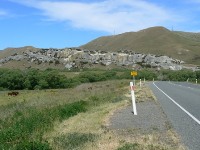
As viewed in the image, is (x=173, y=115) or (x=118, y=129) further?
(x=173, y=115)

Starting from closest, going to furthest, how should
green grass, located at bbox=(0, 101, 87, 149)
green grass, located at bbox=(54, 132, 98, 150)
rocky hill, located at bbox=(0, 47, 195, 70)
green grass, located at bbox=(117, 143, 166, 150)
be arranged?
green grass, located at bbox=(117, 143, 166, 150)
green grass, located at bbox=(54, 132, 98, 150)
green grass, located at bbox=(0, 101, 87, 149)
rocky hill, located at bbox=(0, 47, 195, 70)

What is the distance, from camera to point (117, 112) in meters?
17.8

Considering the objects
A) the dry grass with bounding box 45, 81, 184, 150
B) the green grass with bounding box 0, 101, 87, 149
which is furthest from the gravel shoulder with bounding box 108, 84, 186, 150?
the green grass with bounding box 0, 101, 87, 149

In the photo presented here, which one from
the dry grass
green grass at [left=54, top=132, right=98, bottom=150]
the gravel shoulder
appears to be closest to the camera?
the dry grass

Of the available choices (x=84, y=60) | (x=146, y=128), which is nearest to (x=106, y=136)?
(x=146, y=128)

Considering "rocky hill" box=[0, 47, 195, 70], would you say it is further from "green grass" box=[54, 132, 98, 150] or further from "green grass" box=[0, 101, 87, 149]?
"green grass" box=[54, 132, 98, 150]

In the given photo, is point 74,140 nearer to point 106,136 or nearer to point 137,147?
point 106,136

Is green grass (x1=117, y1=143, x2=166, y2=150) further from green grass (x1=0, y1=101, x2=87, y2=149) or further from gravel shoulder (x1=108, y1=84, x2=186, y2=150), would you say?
green grass (x1=0, y1=101, x2=87, y2=149)

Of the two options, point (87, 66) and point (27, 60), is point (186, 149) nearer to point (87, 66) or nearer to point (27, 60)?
point (87, 66)

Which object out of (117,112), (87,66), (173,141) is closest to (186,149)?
(173,141)

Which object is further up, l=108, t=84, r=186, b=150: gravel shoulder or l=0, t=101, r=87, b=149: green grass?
l=108, t=84, r=186, b=150: gravel shoulder

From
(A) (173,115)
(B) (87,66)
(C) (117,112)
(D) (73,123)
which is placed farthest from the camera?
(B) (87,66)

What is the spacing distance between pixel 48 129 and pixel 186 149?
225 inches

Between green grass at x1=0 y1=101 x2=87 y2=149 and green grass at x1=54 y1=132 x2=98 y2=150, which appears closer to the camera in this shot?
green grass at x1=54 y1=132 x2=98 y2=150
